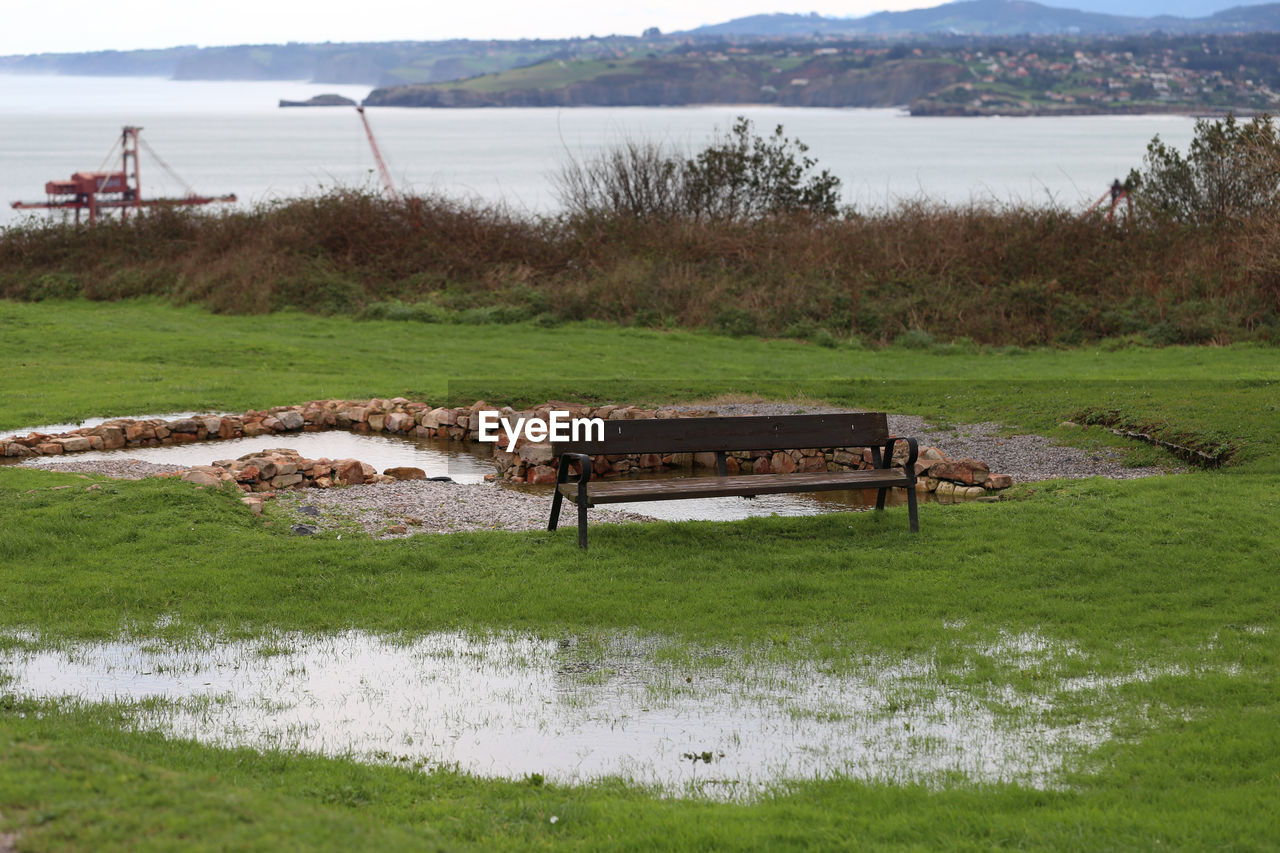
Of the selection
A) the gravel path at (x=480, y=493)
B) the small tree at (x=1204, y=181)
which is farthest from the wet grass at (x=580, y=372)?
the small tree at (x=1204, y=181)

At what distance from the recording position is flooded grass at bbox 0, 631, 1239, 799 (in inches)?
196

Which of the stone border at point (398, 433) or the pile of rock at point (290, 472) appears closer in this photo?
the pile of rock at point (290, 472)

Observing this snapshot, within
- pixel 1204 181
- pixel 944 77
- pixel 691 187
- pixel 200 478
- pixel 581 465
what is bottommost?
pixel 200 478

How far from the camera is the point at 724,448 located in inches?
352

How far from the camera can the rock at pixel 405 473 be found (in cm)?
1188

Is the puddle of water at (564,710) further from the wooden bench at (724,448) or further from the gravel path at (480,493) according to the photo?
the gravel path at (480,493)

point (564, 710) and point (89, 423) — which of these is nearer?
point (564, 710)

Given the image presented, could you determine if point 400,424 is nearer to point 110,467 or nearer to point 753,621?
point 110,467

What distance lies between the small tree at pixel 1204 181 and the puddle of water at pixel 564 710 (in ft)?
81.0

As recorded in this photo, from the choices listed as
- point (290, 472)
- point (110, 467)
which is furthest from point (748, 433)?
point (110, 467)

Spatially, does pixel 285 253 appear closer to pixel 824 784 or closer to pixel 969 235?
pixel 969 235

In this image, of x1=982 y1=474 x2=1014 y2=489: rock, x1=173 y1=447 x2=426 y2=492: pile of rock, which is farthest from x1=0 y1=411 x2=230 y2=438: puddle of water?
x1=982 y1=474 x2=1014 y2=489: rock

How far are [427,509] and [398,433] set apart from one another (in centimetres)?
493

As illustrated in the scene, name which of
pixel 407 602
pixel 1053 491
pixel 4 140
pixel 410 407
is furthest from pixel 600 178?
pixel 4 140
